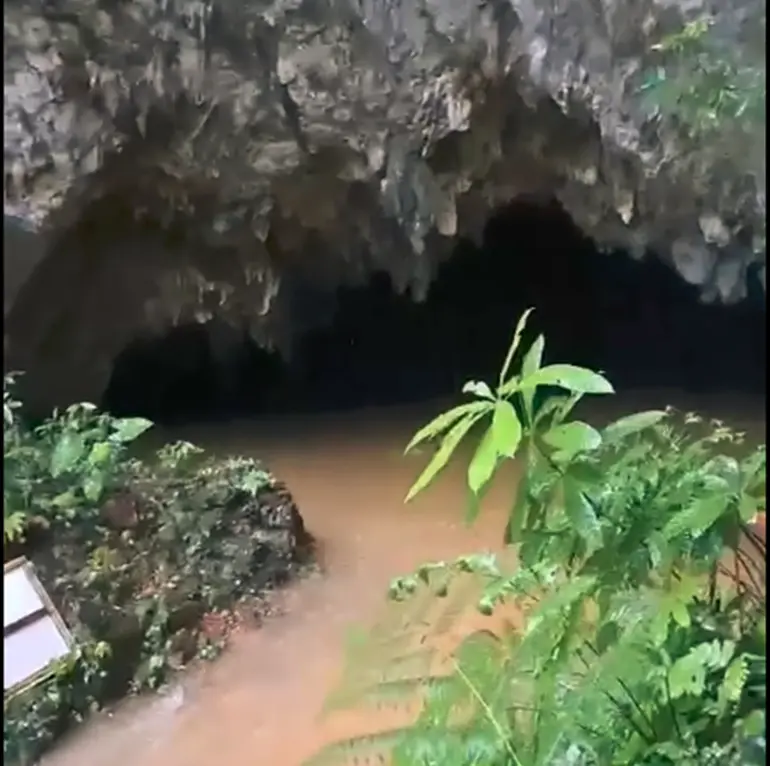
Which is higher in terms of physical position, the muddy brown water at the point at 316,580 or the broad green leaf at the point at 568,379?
the broad green leaf at the point at 568,379

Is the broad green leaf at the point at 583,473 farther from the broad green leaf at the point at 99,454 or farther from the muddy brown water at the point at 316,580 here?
the broad green leaf at the point at 99,454

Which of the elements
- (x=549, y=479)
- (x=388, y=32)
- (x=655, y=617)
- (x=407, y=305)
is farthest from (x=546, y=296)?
(x=655, y=617)

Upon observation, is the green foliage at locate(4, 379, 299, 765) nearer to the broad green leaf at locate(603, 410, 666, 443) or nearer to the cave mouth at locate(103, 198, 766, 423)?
the cave mouth at locate(103, 198, 766, 423)

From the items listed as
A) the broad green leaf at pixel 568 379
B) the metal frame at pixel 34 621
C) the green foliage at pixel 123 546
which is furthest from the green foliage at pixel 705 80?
the metal frame at pixel 34 621

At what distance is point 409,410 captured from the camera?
148 centimetres

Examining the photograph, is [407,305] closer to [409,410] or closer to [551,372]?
[409,410]

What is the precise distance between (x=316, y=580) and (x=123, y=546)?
0.27m

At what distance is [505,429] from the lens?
3.04 ft

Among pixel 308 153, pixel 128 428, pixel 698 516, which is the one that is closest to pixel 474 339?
pixel 308 153

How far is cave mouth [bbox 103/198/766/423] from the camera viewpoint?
149 cm

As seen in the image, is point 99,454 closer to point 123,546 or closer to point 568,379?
point 123,546

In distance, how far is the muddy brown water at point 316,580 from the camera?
4.31ft

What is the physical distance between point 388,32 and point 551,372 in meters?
0.73

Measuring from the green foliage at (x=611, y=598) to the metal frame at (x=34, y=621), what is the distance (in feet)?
1.45
